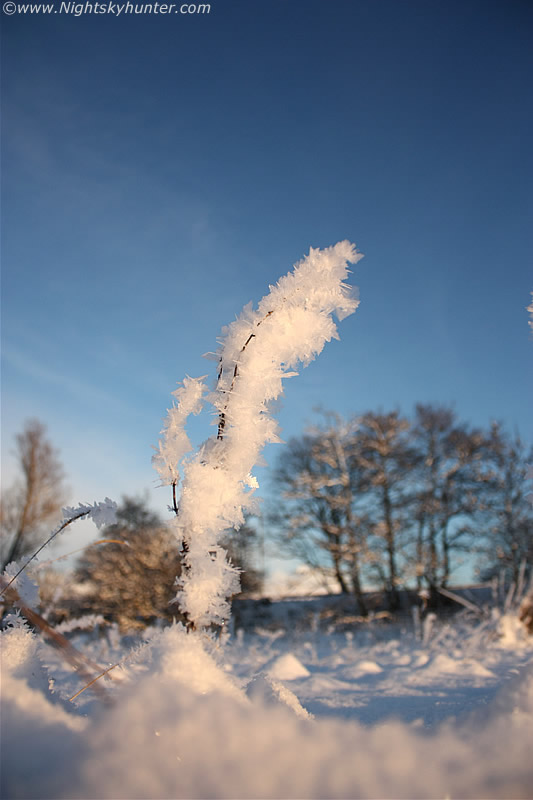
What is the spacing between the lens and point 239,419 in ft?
3.41

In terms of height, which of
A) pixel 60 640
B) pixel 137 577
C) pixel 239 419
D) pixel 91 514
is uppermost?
pixel 239 419

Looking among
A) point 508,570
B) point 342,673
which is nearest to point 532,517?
point 508,570

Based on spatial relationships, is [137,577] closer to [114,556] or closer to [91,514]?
[114,556]

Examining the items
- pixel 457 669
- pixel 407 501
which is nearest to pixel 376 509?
pixel 407 501

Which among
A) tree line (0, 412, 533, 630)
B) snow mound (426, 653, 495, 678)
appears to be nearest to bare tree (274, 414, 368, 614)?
tree line (0, 412, 533, 630)

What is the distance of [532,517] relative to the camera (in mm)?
11336

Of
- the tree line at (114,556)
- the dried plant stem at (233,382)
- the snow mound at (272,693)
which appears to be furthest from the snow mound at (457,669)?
the tree line at (114,556)

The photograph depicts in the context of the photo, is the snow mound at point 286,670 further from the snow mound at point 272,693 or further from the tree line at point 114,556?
the tree line at point 114,556

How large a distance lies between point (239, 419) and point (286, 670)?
6.36 ft

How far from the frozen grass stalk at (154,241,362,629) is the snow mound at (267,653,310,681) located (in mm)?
1615

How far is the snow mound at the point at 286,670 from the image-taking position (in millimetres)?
2337

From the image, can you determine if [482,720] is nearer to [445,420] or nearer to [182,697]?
[182,697]

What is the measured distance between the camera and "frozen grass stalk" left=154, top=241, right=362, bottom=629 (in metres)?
0.99

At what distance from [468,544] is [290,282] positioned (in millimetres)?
13114
